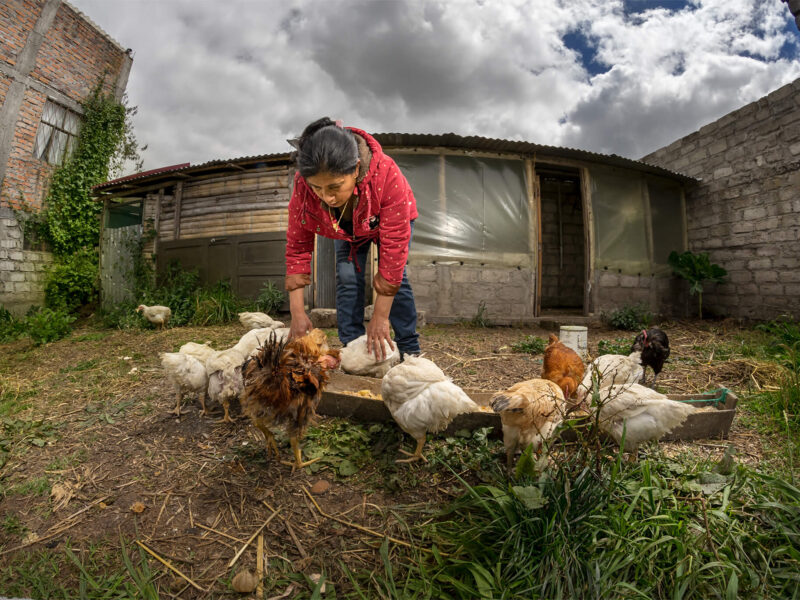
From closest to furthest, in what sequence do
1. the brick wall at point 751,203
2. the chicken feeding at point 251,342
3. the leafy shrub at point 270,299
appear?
1. the chicken feeding at point 251,342
2. the brick wall at point 751,203
3. the leafy shrub at point 270,299

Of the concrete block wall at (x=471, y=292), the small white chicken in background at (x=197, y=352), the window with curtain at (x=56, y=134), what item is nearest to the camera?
the small white chicken in background at (x=197, y=352)

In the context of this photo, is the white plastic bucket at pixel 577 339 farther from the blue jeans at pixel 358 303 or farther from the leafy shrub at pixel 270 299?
the leafy shrub at pixel 270 299

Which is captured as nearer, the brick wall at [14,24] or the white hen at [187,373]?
the white hen at [187,373]

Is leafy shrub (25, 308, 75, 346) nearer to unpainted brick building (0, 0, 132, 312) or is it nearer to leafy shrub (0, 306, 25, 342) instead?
leafy shrub (0, 306, 25, 342)

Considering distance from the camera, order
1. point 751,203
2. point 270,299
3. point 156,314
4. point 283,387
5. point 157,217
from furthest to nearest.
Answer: point 157,217
point 270,299
point 751,203
point 156,314
point 283,387

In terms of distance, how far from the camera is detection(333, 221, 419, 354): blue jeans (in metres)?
2.88

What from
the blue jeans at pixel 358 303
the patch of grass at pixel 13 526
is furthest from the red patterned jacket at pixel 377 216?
the patch of grass at pixel 13 526

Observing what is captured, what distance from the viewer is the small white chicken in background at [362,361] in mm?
2802

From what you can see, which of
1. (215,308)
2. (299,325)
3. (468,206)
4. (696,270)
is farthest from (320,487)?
(696,270)

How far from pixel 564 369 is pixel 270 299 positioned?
7.14 meters

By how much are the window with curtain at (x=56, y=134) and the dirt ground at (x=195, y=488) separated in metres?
10.2

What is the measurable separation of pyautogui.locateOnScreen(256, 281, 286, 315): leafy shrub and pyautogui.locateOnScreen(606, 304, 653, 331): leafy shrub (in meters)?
7.25

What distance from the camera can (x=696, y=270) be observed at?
786cm

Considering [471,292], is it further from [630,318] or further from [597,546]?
[597,546]
